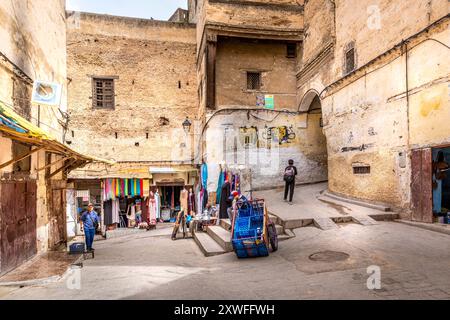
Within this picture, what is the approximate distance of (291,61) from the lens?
16156mm

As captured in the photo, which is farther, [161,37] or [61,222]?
[161,37]

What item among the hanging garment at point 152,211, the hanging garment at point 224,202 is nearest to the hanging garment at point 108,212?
the hanging garment at point 152,211

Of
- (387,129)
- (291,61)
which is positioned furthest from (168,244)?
(291,61)

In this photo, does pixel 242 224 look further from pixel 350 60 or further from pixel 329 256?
pixel 350 60

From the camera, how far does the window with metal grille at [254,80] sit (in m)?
15.9

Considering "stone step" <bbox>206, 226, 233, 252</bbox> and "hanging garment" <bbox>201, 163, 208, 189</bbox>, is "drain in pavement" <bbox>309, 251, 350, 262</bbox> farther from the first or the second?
"hanging garment" <bbox>201, 163, 208, 189</bbox>

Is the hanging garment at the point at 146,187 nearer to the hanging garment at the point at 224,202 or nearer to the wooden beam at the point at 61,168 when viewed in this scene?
the wooden beam at the point at 61,168

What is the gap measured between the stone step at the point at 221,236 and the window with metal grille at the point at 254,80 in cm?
773

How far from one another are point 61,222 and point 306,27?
13.0 m

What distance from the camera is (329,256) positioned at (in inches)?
262

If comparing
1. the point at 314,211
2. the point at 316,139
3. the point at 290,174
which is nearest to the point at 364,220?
the point at 314,211

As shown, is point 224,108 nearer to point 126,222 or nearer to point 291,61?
point 291,61

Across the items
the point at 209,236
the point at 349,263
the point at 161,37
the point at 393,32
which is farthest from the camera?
the point at 161,37

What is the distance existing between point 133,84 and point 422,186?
1443 cm
